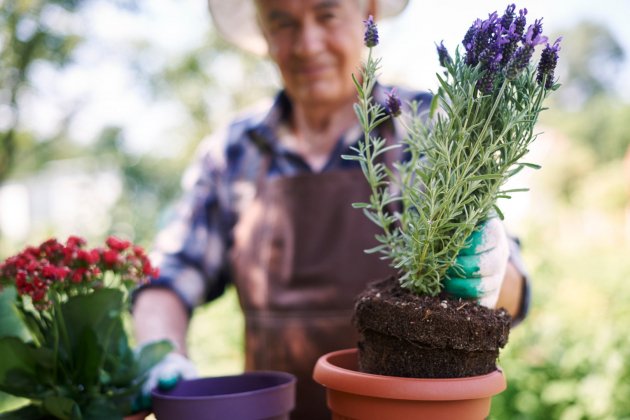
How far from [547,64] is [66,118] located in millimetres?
4488

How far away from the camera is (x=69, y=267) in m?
0.88

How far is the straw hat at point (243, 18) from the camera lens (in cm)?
177

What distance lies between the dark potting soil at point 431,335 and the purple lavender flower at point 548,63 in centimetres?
32

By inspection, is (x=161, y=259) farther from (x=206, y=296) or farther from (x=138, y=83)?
(x=138, y=83)

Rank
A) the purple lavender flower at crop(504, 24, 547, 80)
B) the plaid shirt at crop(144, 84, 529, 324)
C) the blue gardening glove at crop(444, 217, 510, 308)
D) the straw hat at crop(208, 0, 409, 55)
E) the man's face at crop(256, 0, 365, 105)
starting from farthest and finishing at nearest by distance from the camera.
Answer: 1. the straw hat at crop(208, 0, 409, 55)
2. the plaid shirt at crop(144, 84, 529, 324)
3. the man's face at crop(256, 0, 365, 105)
4. the blue gardening glove at crop(444, 217, 510, 308)
5. the purple lavender flower at crop(504, 24, 547, 80)

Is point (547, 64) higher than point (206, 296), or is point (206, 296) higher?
point (547, 64)

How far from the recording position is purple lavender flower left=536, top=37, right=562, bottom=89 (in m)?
0.68

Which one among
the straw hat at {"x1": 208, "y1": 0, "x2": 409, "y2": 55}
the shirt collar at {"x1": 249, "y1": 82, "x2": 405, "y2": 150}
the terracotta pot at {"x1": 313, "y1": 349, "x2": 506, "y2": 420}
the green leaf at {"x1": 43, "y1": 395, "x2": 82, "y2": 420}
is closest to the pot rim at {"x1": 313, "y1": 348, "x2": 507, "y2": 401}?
the terracotta pot at {"x1": 313, "y1": 349, "x2": 506, "y2": 420}

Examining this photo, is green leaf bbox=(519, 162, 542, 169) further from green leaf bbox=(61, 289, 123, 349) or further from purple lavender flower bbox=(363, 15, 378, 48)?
green leaf bbox=(61, 289, 123, 349)

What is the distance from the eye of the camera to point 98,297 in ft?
2.91

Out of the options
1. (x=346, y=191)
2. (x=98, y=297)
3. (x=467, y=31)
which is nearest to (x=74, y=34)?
(x=346, y=191)

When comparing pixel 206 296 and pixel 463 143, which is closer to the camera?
pixel 463 143

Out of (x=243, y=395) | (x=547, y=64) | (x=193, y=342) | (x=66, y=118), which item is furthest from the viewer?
(x=193, y=342)

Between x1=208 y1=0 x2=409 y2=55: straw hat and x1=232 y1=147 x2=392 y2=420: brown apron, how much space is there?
21.6 inches
